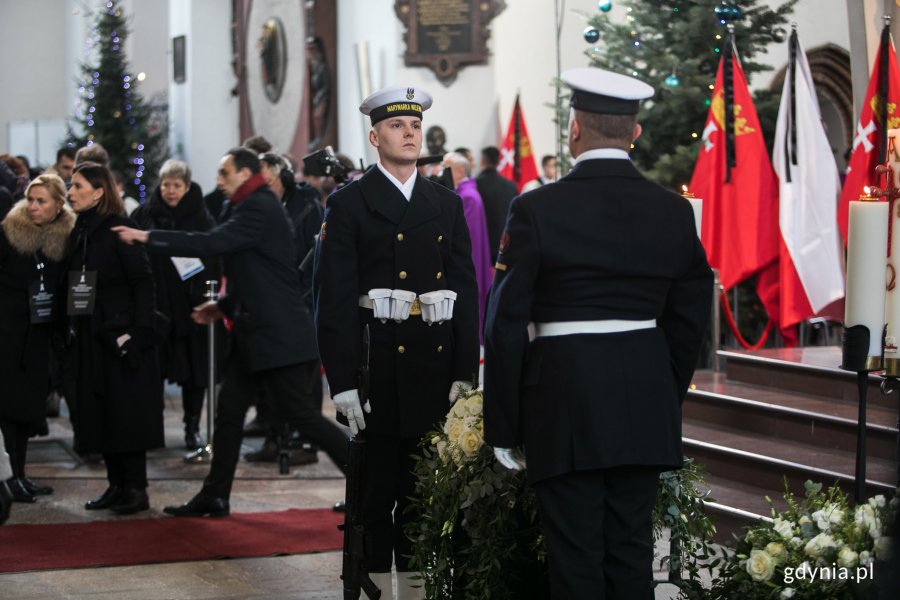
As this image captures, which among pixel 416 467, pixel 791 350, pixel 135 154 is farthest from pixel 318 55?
pixel 416 467

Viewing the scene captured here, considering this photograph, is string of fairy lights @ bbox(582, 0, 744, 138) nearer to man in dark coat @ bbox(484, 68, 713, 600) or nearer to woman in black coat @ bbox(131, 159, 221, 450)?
woman in black coat @ bbox(131, 159, 221, 450)

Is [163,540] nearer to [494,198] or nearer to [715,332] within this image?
[715,332]

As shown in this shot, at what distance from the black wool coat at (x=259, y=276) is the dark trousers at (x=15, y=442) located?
4.17ft

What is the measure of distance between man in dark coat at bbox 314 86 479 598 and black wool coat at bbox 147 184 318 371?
165 centimetres

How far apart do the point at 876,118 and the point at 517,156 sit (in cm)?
548

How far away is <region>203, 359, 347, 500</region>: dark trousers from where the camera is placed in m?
5.89

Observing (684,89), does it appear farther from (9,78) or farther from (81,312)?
(9,78)

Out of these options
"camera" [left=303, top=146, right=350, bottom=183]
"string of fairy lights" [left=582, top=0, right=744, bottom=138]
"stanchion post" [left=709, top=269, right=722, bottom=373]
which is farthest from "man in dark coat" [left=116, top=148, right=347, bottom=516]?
"string of fairy lights" [left=582, top=0, right=744, bottom=138]

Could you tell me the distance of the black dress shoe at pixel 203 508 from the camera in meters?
6.19

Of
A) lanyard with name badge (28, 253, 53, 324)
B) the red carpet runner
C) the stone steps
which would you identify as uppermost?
lanyard with name badge (28, 253, 53, 324)

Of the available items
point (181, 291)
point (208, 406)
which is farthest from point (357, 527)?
point (181, 291)

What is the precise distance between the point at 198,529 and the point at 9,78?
72.2 feet

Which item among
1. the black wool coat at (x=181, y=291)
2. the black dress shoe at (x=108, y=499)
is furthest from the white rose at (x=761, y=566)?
the black wool coat at (x=181, y=291)

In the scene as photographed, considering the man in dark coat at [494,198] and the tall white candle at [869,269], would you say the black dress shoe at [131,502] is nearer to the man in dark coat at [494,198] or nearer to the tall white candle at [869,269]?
the tall white candle at [869,269]
